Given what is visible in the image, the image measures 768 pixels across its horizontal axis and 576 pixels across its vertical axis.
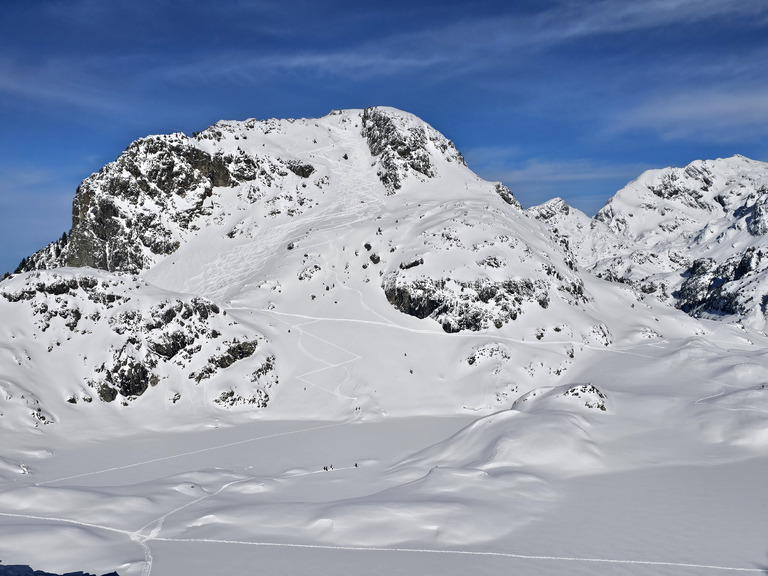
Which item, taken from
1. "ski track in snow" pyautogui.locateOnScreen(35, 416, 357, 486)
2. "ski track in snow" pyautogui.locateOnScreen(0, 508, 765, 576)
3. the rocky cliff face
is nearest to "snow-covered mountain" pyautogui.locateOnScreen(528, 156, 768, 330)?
the rocky cliff face

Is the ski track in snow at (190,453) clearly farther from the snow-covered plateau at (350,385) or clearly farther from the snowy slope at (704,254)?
the snowy slope at (704,254)

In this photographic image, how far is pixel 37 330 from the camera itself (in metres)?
45.3

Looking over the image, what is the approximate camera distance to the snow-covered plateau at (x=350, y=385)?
19.5 meters

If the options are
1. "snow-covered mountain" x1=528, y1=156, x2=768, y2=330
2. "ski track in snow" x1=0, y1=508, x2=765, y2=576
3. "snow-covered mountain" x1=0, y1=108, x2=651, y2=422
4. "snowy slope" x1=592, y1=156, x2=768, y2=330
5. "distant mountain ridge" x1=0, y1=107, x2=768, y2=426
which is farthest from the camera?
"snow-covered mountain" x1=528, y1=156, x2=768, y2=330

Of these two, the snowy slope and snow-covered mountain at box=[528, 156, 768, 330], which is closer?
the snowy slope

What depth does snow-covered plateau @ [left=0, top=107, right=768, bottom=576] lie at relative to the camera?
63.8 ft

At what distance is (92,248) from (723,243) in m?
155

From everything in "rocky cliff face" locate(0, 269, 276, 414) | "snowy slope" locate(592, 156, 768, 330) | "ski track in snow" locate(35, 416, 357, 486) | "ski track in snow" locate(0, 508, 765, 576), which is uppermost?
"snowy slope" locate(592, 156, 768, 330)

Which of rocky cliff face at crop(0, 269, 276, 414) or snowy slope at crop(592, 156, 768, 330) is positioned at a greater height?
snowy slope at crop(592, 156, 768, 330)

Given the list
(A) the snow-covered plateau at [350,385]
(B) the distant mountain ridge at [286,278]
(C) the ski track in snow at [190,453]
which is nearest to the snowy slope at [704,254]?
(A) the snow-covered plateau at [350,385]

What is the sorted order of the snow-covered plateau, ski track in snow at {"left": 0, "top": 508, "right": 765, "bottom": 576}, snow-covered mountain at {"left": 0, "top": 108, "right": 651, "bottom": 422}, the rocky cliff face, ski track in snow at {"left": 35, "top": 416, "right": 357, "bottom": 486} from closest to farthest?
ski track in snow at {"left": 0, "top": 508, "right": 765, "bottom": 576}
the snow-covered plateau
ski track in snow at {"left": 35, "top": 416, "right": 357, "bottom": 486}
the rocky cliff face
snow-covered mountain at {"left": 0, "top": 108, "right": 651, "bottom": 422}

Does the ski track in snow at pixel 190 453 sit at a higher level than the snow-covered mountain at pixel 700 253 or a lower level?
lower

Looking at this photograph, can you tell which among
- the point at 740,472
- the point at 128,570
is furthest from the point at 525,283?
the point at 128,570

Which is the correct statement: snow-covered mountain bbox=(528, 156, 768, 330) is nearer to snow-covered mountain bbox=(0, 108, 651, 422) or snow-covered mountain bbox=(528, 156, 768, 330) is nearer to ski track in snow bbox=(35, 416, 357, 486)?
snow-covered mountain bbox=(0, 108, 651, 422)
